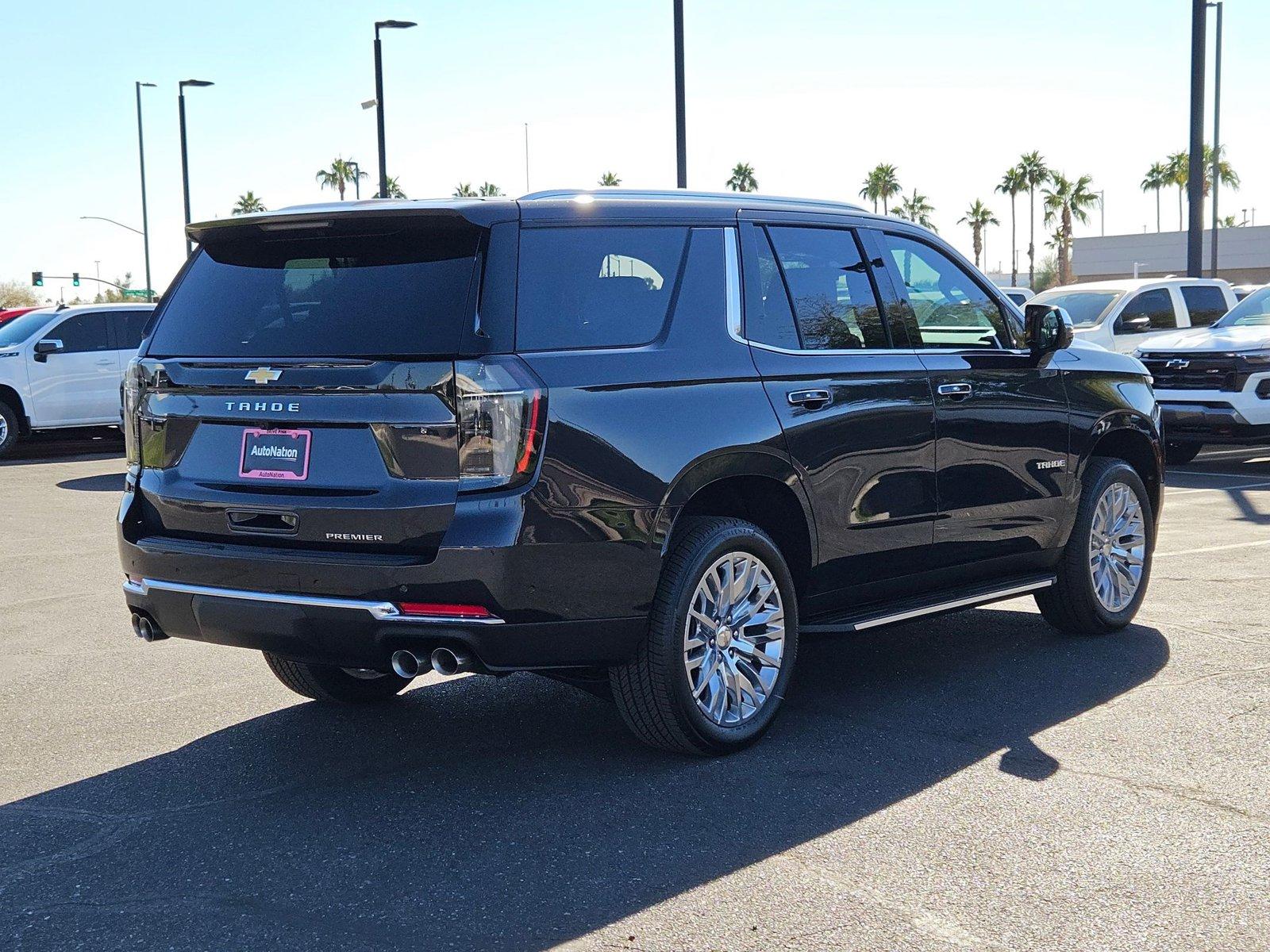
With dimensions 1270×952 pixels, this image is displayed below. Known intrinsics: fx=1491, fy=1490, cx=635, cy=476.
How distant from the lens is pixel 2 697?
20.5ft

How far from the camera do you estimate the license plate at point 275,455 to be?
4.70 meters

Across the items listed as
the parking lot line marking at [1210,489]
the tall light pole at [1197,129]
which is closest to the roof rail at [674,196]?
the parking lot line marking at [1210,489]

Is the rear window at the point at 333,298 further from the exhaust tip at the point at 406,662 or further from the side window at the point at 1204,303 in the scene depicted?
the side window at the point at 1204,303

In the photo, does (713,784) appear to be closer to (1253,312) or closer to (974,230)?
(1253,312)

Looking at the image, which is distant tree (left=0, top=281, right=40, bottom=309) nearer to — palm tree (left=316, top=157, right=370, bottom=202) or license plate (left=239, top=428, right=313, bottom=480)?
palm tree (left=316, top=157, right=370, bottom=202)

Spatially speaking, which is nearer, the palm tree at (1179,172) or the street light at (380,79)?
the street light at (380,79)

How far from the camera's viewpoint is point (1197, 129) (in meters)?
21.4

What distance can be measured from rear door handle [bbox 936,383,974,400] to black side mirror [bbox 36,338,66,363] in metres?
15.8

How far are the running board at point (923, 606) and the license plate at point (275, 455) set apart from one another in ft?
6.62

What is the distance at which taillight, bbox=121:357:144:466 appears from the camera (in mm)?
5211

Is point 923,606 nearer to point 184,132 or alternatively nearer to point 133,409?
point 133,409

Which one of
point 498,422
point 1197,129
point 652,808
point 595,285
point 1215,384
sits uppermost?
point 1197,129

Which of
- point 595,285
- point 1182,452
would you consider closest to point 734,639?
point 595,285

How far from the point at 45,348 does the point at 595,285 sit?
16.1m
